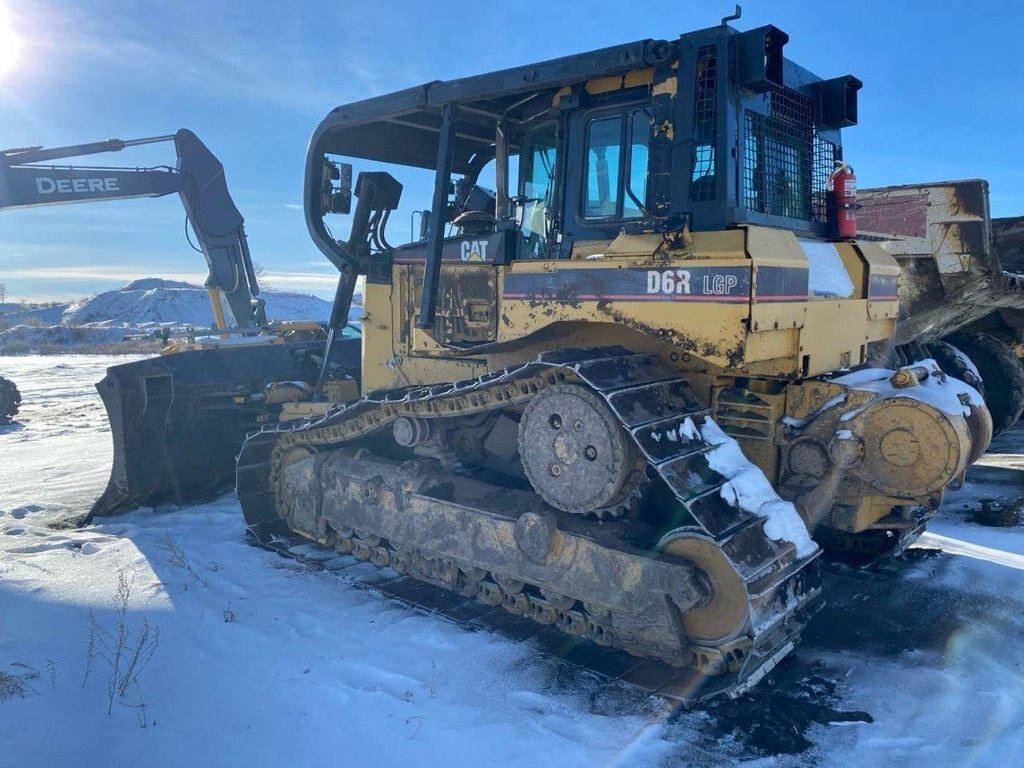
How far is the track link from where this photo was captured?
13.1 feet

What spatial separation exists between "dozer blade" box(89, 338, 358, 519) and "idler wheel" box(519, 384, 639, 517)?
4660 mm

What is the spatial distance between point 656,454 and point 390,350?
3090mm

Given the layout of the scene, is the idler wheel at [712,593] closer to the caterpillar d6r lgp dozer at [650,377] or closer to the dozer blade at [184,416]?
the caterpillar d6r lgp dozer at [650,377]

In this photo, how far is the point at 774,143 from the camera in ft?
17.0

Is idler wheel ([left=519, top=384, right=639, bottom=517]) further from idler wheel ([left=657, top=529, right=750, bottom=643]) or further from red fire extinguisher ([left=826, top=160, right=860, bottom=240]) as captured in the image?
red fire extinguisher ([left=826, top=160, right=860, bottom=240])

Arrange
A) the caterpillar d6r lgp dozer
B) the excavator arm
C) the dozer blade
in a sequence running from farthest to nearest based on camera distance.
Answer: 1. the excavator arm
2. the dozer blade
3. the caterpillar d6r lgp dozer

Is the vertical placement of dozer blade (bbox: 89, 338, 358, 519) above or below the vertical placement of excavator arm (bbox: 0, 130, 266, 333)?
below

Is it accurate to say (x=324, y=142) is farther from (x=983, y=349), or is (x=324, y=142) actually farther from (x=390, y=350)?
(x=983, y=349)

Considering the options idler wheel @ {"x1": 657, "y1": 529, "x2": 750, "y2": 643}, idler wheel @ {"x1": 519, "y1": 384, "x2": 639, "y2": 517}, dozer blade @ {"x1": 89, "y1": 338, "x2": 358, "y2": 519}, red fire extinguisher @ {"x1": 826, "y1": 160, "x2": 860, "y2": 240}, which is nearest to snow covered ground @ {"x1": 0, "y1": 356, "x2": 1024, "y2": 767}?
idler wheel @ {"x1": 657, "y1": 529, "x2": 750, "y2": 643}

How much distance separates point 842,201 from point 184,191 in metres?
9.18

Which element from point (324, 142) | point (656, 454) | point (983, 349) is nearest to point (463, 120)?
point (324, 142)

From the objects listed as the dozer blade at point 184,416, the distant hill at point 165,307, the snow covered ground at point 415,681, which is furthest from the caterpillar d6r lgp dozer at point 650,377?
the distant hill at point 165,307

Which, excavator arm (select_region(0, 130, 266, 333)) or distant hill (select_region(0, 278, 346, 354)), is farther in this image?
distant hill (select_region(0, 278, 346, 354))

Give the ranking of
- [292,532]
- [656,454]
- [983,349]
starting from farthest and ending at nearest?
[983,349] → [292,532] → [656,454]
